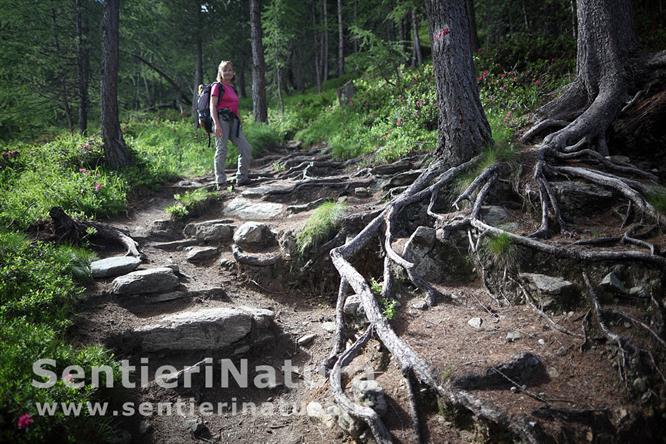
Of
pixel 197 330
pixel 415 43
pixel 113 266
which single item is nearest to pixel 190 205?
pixel 113 266

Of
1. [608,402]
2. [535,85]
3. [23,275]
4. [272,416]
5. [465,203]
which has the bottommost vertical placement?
[272,416]

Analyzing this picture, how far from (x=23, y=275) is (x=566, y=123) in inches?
327

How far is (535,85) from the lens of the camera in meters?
9.27

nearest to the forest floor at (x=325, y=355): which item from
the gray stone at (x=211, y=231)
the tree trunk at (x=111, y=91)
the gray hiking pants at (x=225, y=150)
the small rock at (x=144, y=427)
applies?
the small rock at (x=144, y=427)

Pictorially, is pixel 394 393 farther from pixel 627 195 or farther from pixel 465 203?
pixel 627 195

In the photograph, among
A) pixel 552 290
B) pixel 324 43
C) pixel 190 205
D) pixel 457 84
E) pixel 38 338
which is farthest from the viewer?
pixel 324 43

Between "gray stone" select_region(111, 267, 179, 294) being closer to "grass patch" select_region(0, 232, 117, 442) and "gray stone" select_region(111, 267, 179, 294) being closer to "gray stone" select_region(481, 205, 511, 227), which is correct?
"grass patch" select_region(0, 232, 117, 442)

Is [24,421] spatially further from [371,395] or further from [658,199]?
[658,199]

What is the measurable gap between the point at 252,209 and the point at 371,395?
538 centimetres

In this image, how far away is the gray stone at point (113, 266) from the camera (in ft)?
17.6

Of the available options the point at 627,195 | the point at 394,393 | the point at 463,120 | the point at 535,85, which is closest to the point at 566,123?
the point at 463,120

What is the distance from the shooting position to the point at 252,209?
796 cm

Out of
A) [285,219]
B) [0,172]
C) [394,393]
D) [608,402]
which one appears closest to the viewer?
[608,402]

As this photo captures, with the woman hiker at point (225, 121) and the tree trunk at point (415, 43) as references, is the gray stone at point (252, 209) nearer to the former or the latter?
the woman hiker at point (225, 121)
